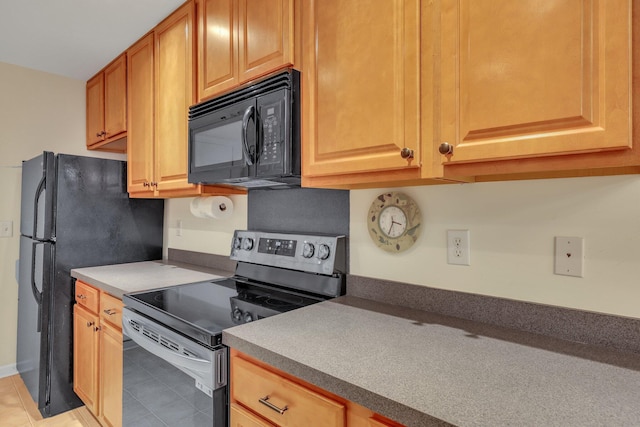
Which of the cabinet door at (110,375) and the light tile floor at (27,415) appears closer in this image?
the cabinet door at (110,375)

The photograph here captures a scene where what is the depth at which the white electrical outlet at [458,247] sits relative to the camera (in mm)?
1198

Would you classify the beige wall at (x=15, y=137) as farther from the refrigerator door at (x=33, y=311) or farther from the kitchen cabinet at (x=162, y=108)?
the kitchen cabinet at (x=162, y=108)

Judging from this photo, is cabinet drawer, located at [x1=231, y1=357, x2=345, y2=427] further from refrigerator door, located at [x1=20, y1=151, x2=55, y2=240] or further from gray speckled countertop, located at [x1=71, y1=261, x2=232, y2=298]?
refrigerator door, located at [x1=20, y1=151, x2=55, y2=240]

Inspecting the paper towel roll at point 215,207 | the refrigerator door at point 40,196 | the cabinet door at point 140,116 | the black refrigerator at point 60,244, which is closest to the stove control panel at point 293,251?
the paper towel roll at point 215,207

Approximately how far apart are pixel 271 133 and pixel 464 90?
706 mm

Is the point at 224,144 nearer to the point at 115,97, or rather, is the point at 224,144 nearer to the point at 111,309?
the point at 111,309

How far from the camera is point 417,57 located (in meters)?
1.00

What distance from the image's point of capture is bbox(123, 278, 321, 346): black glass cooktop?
1186 mm

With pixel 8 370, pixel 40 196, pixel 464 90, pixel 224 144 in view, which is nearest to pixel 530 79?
pixel 464 90

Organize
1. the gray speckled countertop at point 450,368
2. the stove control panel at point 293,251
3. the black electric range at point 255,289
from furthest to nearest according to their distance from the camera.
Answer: the stove control panel at point 293,251, the black electric range at point 255,289, the gray speckled countertop at point 450,368

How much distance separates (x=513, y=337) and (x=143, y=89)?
2.31 meters

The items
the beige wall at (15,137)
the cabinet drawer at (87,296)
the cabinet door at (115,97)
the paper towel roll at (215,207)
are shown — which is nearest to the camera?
the cabinet drawer at (87,296)

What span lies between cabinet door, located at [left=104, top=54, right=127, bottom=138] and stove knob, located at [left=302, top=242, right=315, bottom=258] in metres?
1.66

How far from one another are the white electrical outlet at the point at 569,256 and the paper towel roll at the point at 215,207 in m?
1.63
